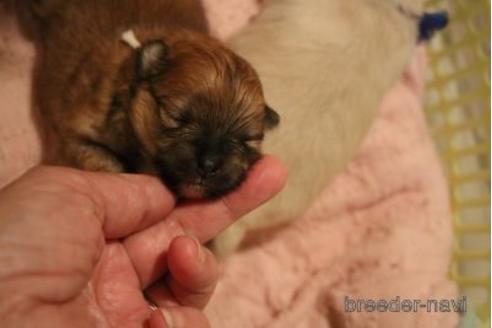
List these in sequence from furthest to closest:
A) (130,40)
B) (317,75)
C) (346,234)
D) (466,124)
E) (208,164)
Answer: (466,124) → (346,234) → (317,75) → (130,40) → (208,164)

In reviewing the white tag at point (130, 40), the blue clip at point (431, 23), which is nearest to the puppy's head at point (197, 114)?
the white tag at point (130, 40)

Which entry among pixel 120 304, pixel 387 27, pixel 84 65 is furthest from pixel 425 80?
pixel 120 304

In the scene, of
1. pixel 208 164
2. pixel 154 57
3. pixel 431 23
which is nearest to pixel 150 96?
pixel 154 57

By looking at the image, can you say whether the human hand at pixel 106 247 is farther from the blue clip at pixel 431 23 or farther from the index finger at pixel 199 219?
the blue clip at pixel 431 23

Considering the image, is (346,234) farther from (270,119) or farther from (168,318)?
(168,318)

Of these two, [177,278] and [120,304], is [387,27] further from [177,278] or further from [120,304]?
[120,304]

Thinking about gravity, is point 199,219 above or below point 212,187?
below
